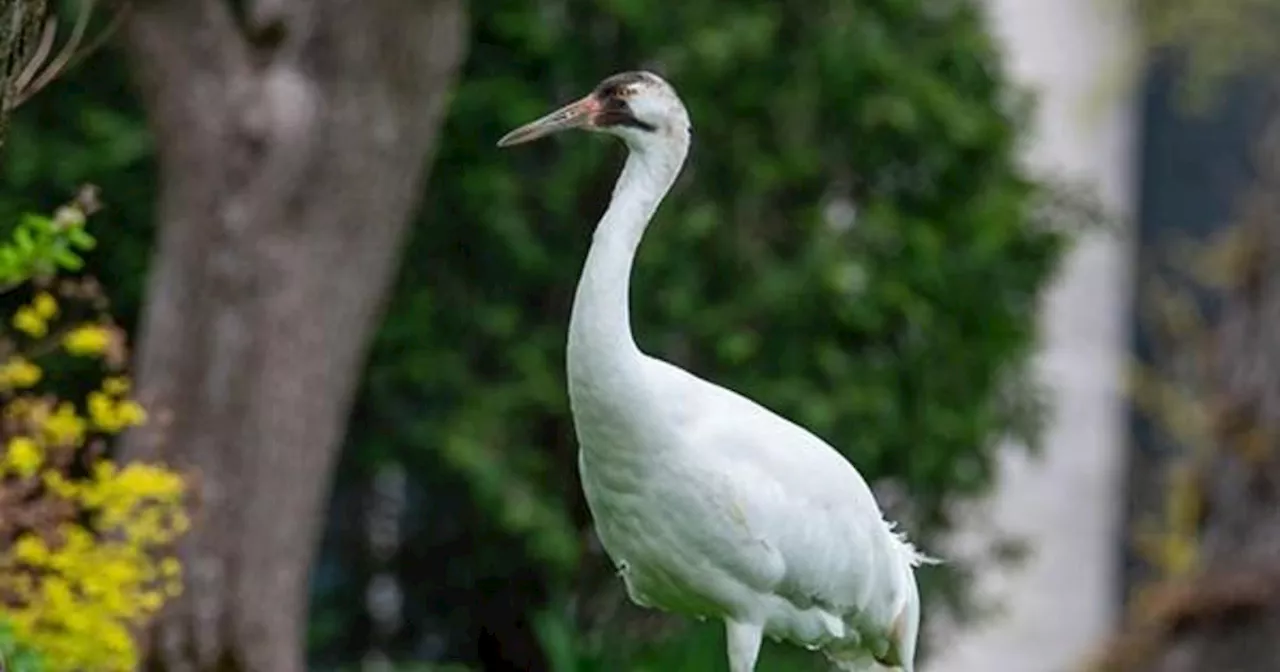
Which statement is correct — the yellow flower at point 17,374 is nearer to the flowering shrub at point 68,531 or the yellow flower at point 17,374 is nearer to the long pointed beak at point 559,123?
the flowering shrub at point 68,531

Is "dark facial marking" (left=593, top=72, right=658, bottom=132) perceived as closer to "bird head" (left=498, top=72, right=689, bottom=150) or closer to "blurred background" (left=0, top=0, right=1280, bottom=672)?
"bird head" (left=498, top=72, right=689, bottom=150)

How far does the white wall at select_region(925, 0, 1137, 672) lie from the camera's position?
57.3ft

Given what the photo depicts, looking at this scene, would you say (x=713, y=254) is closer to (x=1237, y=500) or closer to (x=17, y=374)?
(x=1237, y=500)

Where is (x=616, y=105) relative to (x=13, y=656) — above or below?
above

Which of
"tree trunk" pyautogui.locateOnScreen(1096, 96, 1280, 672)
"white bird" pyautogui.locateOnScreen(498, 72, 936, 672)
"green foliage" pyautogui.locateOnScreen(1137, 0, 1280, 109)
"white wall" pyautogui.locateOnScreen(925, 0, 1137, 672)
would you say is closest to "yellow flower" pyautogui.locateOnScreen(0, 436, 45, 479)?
"white bird" pyautogui.locateOnScreen(498, 72, 936, 672)

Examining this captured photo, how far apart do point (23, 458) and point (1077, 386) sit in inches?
461

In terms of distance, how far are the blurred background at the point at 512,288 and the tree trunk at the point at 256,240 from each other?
0.03 feet

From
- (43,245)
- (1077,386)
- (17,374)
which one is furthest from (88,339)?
(1077,386)

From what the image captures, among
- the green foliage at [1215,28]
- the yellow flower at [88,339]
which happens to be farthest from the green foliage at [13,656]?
the green foliage at [1215,28]

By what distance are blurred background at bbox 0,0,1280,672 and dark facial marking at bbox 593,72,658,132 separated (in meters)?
4.02

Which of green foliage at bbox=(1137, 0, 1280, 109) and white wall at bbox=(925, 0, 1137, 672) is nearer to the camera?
green foliage at bbox=(1137, 0, 1280, 109)

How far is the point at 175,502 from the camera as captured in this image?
7.80m

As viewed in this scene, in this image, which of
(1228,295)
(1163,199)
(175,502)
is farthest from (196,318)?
(1163,199)

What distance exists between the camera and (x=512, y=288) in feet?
40.3
